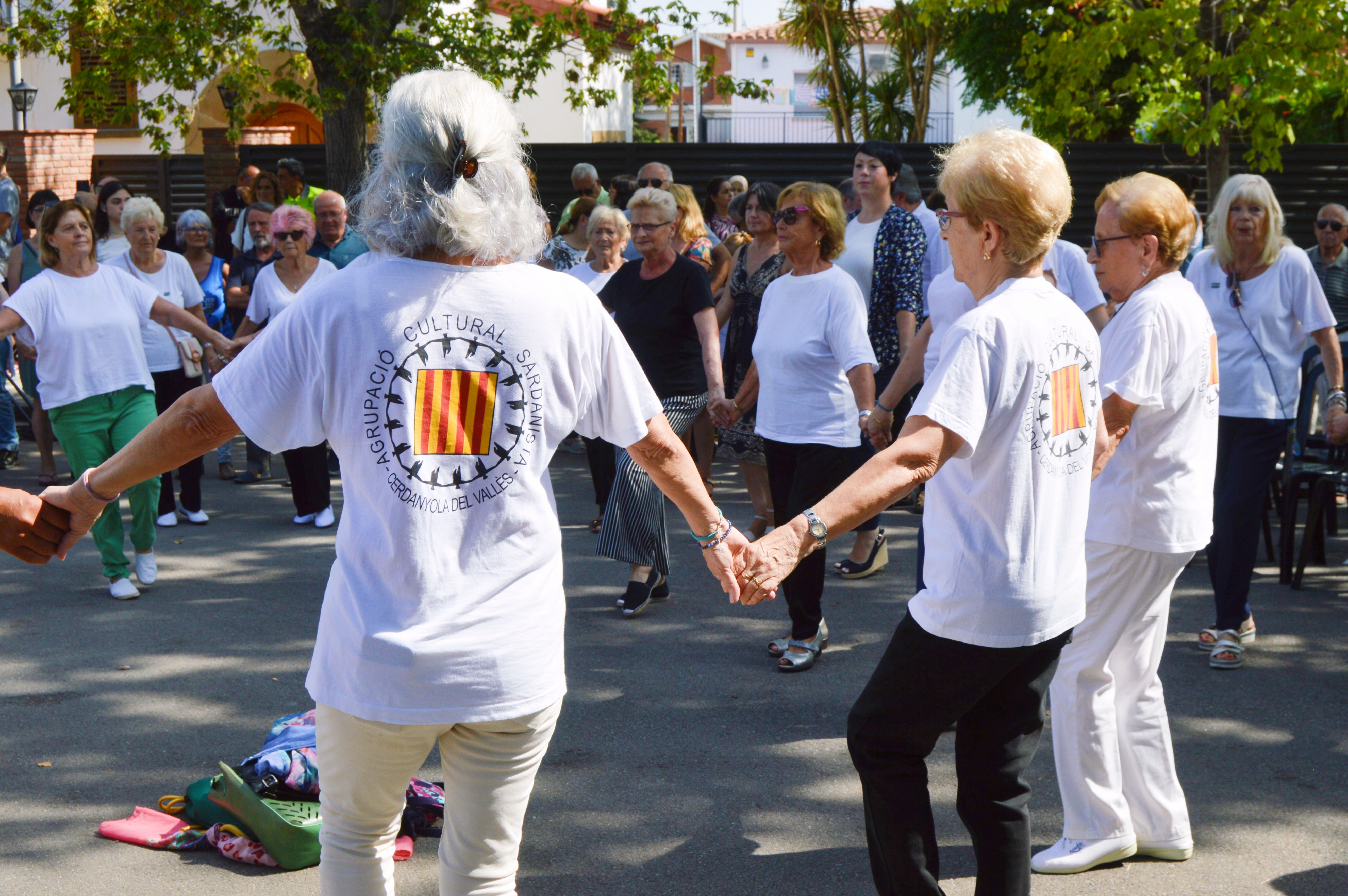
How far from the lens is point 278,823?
366 cm

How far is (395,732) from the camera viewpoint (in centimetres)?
234

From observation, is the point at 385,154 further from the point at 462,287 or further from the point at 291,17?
the point at 291,17

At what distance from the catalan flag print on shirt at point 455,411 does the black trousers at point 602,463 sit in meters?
4.84

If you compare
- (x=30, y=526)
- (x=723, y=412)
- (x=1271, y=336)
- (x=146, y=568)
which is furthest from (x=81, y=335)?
(x=1271, y=336)

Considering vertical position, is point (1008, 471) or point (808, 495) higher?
point (1008, 471)

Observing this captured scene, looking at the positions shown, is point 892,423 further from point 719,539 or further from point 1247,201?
point 719,539

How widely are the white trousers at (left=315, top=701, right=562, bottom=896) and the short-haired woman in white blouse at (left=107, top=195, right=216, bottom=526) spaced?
5999mm

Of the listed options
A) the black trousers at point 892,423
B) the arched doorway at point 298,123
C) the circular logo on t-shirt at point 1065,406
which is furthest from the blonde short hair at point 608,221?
the arched doorway at point 298,123

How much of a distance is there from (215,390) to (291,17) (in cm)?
3024

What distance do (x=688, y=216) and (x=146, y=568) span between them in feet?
14.8

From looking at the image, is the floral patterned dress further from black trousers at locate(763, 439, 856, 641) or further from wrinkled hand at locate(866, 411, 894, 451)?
wrinkled hand at locate(866, 411, 894, 451)

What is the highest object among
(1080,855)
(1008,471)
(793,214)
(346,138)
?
(346,138)

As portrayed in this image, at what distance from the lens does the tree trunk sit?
1410cm

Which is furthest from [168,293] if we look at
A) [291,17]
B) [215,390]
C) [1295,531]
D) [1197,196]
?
[291,17]
